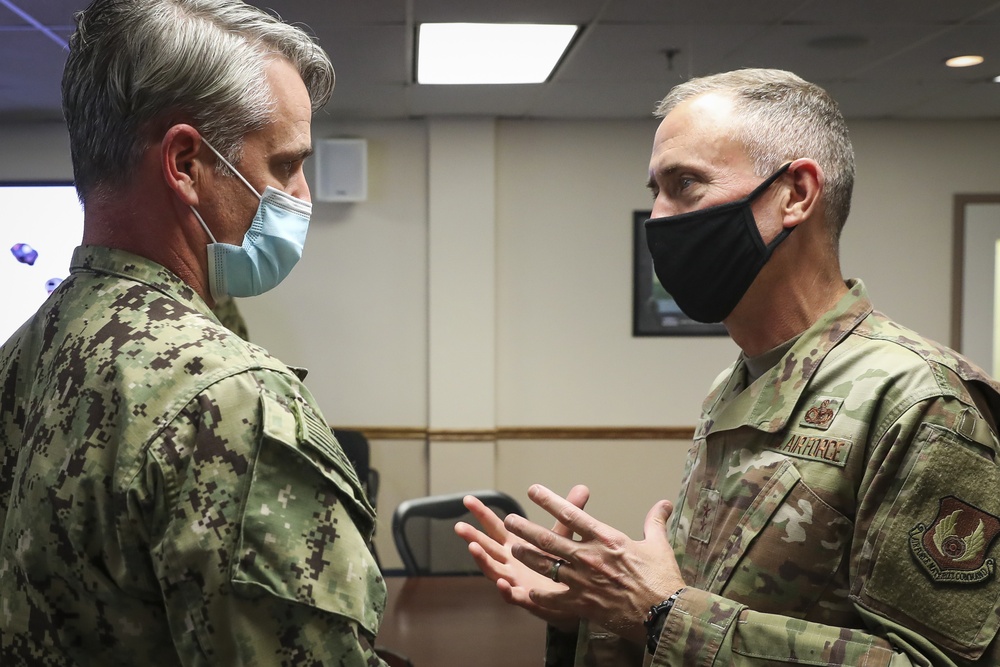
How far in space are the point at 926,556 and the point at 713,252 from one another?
526mm

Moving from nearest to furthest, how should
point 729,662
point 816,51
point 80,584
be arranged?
point 80,584
point 729,662
point 816,51

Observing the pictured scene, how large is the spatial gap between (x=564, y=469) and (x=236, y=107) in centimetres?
432

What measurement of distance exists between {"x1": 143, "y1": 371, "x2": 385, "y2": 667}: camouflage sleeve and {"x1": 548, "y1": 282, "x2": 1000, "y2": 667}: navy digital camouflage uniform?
0.51 meters

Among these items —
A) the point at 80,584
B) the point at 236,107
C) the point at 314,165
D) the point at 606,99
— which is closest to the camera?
the point at 80,584

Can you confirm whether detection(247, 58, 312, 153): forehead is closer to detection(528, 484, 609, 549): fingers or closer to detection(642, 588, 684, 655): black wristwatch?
detection(528, 484, 609, 549): fingers

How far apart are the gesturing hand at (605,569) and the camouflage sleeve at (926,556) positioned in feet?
0.57

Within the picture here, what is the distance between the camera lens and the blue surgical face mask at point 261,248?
0.97 meters

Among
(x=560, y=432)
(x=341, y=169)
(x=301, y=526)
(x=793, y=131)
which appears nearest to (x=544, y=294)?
(x=560, y=432)

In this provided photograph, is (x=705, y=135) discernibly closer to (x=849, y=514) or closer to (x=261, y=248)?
(x=849, y=514)

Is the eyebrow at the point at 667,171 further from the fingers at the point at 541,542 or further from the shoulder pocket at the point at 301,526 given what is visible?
the shoulder pocket at the point at 301,526

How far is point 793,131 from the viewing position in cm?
128

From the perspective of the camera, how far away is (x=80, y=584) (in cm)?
79

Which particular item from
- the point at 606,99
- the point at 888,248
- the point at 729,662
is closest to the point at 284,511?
the point at 729,662

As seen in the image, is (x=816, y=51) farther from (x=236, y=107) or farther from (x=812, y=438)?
(x=236, y=107)
